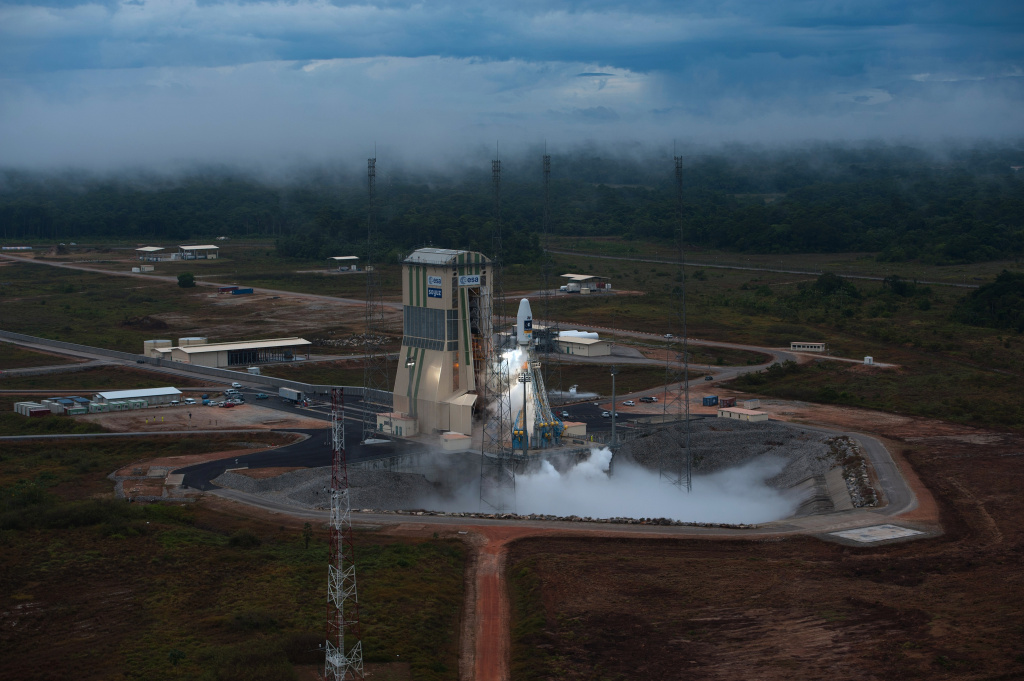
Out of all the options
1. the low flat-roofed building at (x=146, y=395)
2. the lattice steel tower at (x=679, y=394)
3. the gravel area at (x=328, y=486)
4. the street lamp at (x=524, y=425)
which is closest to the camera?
the gravel area at (x=328, y=486)

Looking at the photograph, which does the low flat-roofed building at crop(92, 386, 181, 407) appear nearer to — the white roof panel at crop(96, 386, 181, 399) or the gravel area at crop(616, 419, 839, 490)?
the white roof panel at crop(96, 386, 181, 399)

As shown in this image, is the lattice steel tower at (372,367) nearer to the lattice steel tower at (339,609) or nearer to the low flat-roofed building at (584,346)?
the low flat-roofed building at (584,346)

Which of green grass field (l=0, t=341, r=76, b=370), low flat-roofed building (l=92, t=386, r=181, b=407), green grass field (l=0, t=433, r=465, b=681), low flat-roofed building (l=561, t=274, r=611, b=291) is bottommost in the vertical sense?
green grass field (l=0, t=433, r=465, b=681)

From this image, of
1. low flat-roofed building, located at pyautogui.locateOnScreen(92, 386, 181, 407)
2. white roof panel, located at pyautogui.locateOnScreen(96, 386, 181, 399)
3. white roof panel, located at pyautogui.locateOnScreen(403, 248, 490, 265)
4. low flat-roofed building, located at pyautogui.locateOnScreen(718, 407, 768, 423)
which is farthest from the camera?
white roof panel, located at pyautogui.locateOnScreen(96, 386, 181, 399)

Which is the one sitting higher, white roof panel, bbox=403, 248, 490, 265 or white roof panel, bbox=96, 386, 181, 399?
white roof panel, bbox=403, 248, 490, 265

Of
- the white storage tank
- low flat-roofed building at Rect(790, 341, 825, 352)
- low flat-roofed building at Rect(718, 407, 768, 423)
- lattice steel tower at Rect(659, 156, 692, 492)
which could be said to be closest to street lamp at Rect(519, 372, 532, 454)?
lattice steel tower at Rect(659, 156, 692, 492)

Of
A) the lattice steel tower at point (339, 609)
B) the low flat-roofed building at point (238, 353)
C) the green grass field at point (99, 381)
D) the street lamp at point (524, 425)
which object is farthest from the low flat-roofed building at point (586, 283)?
the lattice steel tower at point (339, 609)

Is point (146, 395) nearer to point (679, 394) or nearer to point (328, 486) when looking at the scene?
point (328, 486)

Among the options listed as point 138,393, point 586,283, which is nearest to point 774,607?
point 138,393

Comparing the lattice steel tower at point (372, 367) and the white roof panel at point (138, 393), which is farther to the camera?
the white roof panel at point (138, 393)

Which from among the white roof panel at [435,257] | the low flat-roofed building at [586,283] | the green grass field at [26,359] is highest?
the white roof panel at [435,257]
